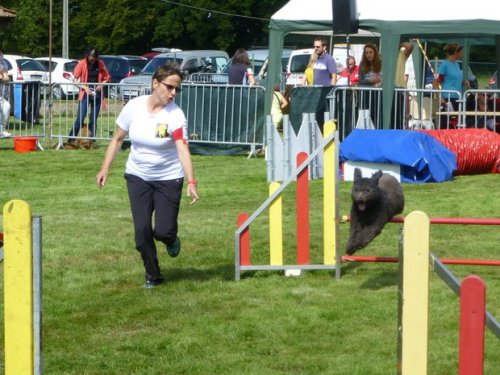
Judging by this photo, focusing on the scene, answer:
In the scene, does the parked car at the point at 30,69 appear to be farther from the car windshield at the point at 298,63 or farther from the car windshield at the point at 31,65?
the car windshield at the point at 298,63

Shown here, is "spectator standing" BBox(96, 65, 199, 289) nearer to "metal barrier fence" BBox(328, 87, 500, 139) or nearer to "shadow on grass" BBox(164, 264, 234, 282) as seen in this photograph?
"shadow on grass" BBox(164, 264, 234, 282)

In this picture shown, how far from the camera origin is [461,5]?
17.8m

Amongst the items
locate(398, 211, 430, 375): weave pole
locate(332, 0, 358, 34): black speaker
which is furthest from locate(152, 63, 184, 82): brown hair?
locate(332, 0, 358, 34): black speaker

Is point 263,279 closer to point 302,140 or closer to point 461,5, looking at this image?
point 302,140

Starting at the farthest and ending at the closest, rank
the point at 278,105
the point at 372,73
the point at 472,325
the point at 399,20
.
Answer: the point at 278,105
the point at 372,73
the point at 399,20
the point at 472,325

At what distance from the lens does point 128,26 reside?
6388 cm

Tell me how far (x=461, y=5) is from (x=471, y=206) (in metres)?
5.37

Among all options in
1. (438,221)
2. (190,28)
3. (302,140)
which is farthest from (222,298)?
(190,28)

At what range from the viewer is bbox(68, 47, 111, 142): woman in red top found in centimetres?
2120

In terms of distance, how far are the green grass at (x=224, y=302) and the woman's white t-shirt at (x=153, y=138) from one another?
90 cm

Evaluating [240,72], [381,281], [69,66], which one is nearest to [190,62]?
[69,66]

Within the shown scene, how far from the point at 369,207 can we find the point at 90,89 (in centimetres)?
1285

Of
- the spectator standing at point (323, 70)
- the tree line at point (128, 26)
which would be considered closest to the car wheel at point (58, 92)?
the spectator standing at point (323, 70)

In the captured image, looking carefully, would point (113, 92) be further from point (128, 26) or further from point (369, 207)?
point (128, 26)
